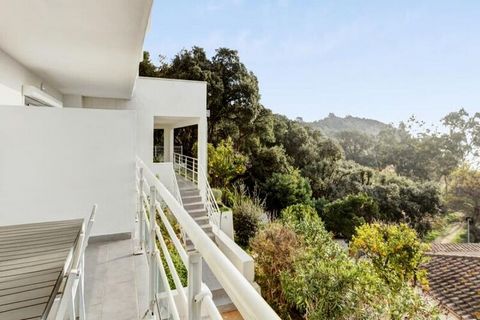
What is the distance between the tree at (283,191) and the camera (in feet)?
52.9

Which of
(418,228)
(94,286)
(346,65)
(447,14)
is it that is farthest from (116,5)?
(346,65)

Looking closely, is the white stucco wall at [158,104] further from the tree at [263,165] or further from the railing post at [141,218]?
the tree at [263,165]

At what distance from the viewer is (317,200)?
59.0 feet

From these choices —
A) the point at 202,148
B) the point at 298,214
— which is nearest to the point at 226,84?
the point at 202,148

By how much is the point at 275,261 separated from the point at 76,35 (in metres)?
5.41

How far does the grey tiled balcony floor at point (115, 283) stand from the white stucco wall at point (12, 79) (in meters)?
2.45

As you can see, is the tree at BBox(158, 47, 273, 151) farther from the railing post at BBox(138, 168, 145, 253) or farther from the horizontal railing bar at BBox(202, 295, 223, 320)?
the horizontal railing bar at BBox(202, 295, 223, 320)

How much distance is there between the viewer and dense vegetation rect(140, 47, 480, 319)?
192 inches

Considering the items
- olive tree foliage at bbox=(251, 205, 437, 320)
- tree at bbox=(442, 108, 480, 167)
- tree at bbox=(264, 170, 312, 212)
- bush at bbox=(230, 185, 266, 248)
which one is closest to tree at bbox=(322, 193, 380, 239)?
tree at bbox=(264, 170, 312, 212)

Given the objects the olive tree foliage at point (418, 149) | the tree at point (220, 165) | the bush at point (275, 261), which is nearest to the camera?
the bush at point (275, 261)

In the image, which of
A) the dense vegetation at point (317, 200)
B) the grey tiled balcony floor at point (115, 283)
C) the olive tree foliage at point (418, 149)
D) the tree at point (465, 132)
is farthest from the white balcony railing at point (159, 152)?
the tree at point (465, 132)

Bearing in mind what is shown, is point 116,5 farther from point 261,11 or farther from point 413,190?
→ point 261,11

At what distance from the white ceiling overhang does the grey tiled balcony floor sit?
2.39 meters

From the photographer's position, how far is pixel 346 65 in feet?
128
